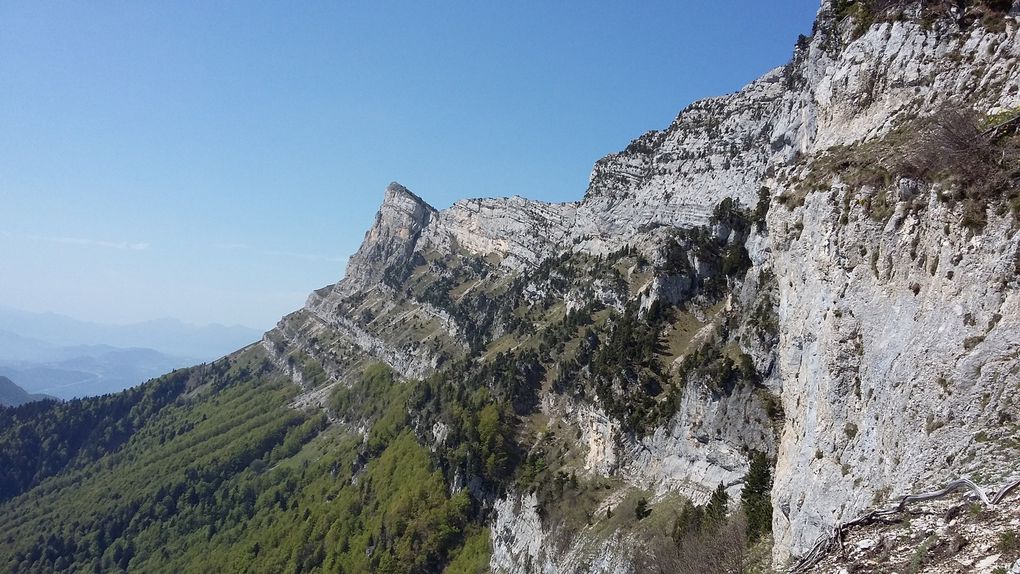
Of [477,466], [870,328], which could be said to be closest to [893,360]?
[870,328]

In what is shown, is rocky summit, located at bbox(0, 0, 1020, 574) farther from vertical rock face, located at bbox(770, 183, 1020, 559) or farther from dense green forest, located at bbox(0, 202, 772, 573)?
dense green forest, located at bbox(0, 202, 772, 573)

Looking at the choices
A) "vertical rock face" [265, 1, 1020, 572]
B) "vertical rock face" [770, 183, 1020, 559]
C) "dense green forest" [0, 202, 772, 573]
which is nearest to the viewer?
"vertical rock face" [770, 183, 1020, 559]

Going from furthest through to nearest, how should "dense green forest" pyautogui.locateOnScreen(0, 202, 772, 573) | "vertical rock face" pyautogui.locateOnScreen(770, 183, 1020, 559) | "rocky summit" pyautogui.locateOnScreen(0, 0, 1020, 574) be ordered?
"dense green forest" pyautogui.locateOnScreen(0, 202, 772, 573)
"rocky summit" pyautogui.locateOnScreen(0, 0, 1020, 574)
"vertical rock face" pyautogui.locateOnScreen(770, 183, 1020, 559)

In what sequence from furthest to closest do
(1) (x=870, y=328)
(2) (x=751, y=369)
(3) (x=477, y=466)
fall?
(3) (x=477, y=466)
(2) (x=751, y=369)
(1) (x=870, y=328)

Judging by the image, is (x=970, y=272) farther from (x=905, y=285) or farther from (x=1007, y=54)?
(x=1007, y=54)

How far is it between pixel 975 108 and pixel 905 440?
1900 centimetres

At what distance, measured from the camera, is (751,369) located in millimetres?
59531

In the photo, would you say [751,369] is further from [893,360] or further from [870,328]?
[893,360]

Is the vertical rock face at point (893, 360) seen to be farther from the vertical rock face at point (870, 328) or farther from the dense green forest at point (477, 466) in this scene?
the dense green forest at point (477, 466)

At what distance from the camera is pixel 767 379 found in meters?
58.3

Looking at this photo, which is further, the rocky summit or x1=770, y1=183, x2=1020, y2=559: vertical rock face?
the rocky summit

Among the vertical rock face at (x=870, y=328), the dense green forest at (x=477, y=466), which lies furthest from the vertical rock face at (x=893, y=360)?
the dense green forest at (x=477, y=466)

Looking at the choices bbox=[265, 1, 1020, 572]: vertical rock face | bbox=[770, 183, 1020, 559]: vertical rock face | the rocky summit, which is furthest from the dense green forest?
bbox=[770, 183, 1020, 559]: vertical rock face

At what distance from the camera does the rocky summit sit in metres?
21.5
